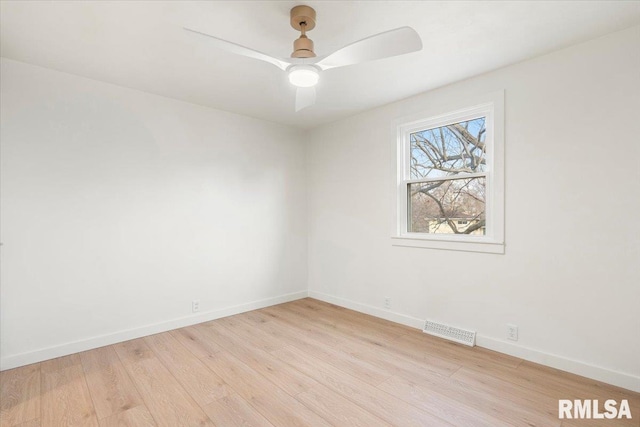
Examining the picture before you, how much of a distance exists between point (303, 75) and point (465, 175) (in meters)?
1.97

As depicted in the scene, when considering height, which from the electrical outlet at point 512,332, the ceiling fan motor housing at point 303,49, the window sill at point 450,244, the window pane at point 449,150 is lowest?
the electrical outlet at point 512,332

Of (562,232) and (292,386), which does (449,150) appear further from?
(292,386)

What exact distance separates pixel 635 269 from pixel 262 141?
12.7 ft

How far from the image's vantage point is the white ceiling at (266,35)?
1914 millimetres

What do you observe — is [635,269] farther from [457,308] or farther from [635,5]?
[635,5]

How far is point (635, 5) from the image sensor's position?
1.90 meters

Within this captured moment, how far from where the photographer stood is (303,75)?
1.87 meters

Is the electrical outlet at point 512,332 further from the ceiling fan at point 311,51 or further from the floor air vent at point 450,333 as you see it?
the ceiling fan at point 311,51

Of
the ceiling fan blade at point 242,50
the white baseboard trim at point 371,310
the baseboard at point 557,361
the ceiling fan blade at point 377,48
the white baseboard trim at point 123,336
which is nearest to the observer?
the ceiling fan blade at point 377,48

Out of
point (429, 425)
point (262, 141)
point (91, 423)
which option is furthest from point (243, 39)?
point (429, 425)

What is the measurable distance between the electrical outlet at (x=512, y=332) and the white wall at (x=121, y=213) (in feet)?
9.10

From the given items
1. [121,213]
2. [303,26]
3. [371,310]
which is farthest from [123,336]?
[303,26]

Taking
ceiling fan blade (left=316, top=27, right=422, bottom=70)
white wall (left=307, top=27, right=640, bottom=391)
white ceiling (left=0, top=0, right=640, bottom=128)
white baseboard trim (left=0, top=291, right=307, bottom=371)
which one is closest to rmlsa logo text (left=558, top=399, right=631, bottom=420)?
white wall (left=307, top=27, right=640, bottom=391)

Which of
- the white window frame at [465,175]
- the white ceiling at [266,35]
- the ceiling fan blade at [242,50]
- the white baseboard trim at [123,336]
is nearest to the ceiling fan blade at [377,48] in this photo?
the ceiling fan blade at [242,50]
